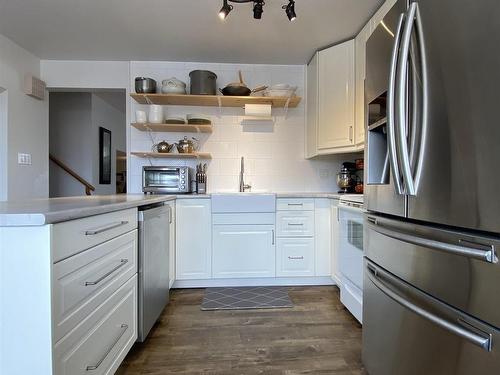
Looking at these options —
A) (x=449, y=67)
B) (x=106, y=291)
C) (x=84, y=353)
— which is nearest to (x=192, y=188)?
(x=106, y=291)

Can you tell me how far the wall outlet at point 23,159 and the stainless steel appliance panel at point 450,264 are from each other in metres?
3.48

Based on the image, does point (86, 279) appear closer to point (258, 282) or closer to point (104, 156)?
point (258, 282)

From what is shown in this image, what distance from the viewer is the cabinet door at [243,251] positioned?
276 cm

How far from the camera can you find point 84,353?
1043 mm

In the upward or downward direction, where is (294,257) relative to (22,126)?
downward

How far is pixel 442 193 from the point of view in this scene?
885 mm

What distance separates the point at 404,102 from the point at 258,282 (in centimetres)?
224

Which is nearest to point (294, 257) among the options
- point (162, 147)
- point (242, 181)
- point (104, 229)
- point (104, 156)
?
point (242, 181)

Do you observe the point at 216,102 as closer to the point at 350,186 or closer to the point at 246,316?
the point at 350,186

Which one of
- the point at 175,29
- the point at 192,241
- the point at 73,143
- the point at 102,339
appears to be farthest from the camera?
the point at 73,143

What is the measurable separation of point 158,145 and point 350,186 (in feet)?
6.85

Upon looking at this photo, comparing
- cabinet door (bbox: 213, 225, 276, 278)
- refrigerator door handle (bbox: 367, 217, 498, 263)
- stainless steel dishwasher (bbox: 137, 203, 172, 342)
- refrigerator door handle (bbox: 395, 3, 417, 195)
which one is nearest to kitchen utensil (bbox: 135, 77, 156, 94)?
stainless steel dishwasher (bbox: 137, 203, 172, 342)

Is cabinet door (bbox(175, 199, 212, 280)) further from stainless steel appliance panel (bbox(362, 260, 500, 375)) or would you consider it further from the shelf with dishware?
stainless steel appliance panel (bbox(362, 260, 500, 375))

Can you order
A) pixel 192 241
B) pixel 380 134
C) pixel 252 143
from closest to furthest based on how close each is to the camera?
pixel 380 134
pixel 192 241
pixel 252 143
